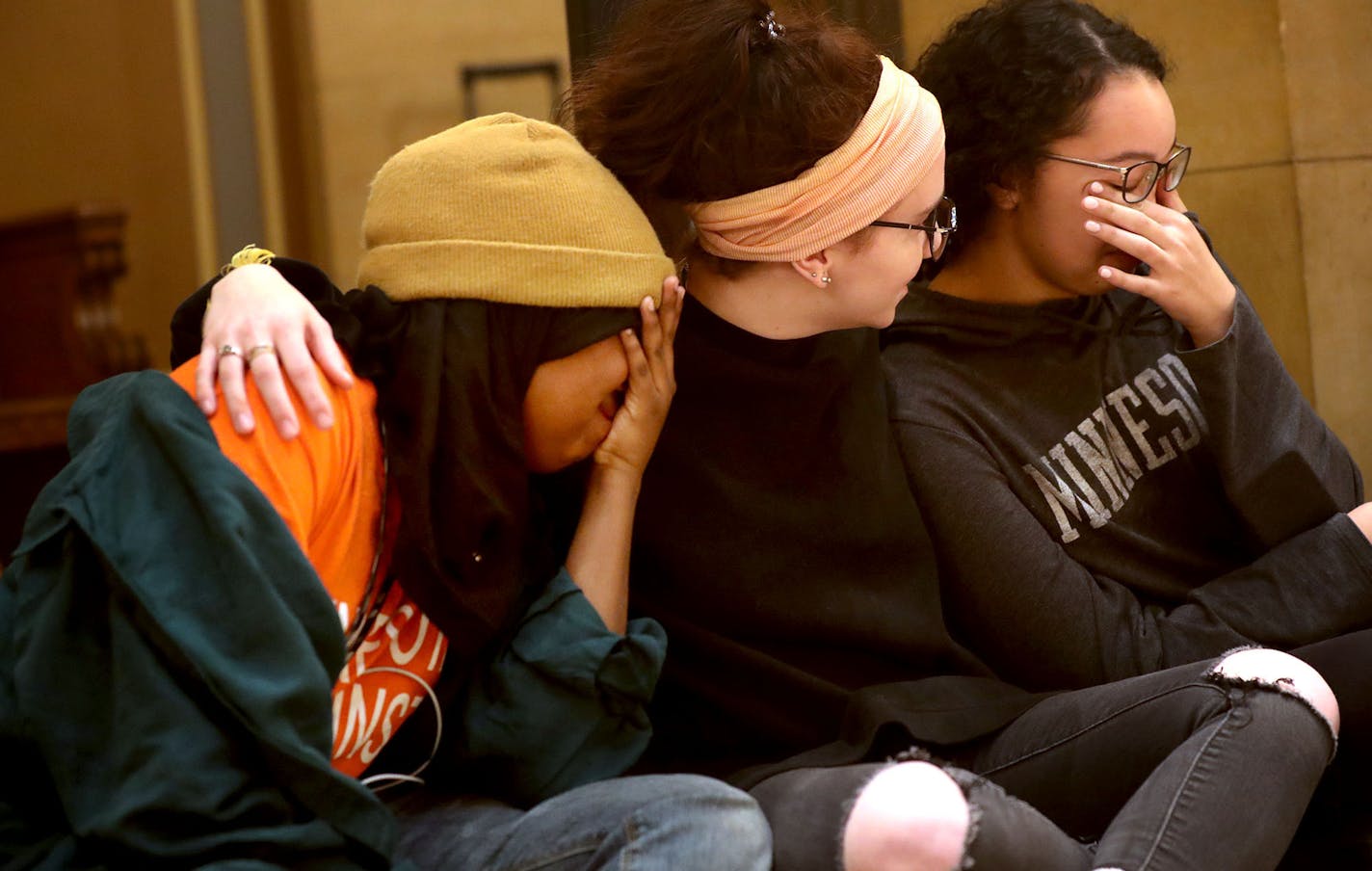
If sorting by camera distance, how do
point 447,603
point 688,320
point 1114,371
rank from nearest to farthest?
point 447,603
point 688,320
point 1114,371

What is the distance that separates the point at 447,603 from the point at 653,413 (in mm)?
328

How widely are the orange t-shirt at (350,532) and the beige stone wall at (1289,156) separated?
5.19 feet

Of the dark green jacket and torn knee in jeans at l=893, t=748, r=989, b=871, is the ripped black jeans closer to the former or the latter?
torn knee in jeans at l=893, t=748, r=989, b=871

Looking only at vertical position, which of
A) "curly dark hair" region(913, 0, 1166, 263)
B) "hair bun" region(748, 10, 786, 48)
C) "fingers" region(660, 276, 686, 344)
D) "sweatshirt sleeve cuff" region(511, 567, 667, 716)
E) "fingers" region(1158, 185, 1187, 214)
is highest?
"hair bun" region(748, 10, 786, 48)

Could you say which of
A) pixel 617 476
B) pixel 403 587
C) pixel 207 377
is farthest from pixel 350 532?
pixel 617 476

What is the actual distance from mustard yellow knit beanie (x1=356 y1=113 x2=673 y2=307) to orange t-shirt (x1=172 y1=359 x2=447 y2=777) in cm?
15

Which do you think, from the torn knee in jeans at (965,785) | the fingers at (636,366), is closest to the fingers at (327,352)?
→ the fingers at (636,366)

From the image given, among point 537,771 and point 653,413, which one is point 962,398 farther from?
point 537,771

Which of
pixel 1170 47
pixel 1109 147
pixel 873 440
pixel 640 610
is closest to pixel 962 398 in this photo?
pixel 873 440

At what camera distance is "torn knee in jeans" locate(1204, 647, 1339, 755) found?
1.61 m

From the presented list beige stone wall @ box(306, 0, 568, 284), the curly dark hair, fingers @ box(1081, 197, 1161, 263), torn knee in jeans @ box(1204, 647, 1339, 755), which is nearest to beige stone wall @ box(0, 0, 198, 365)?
beige stone wall @ box(306, 0, 568, 284)

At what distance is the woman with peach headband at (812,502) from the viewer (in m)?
1.63

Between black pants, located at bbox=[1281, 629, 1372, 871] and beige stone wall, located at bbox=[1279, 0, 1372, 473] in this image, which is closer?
black pants, located at bbox=[1281, 629, 1372, 871]

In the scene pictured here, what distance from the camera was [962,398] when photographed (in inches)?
74.9
